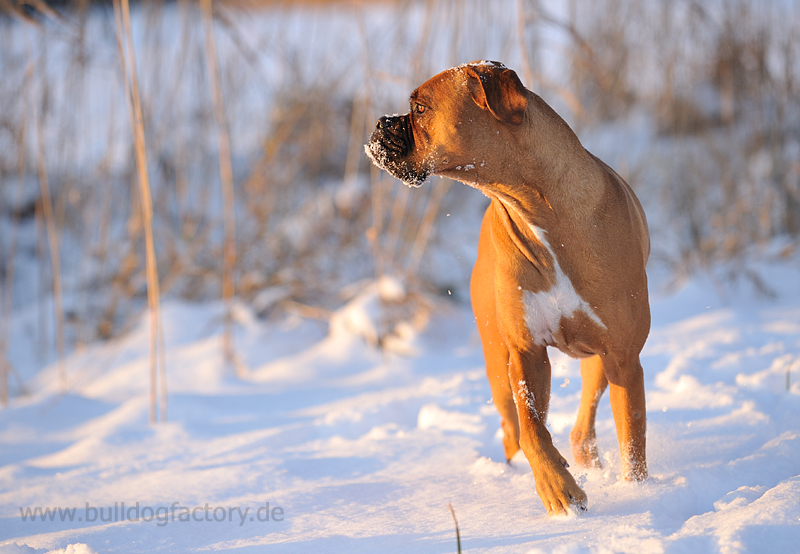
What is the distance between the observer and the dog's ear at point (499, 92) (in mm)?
1664

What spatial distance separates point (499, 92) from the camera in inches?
65.9

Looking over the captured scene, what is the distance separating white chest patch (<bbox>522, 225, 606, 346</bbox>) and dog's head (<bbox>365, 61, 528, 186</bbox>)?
0.29 m

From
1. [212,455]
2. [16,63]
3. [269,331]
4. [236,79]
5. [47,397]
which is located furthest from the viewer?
[236,79]

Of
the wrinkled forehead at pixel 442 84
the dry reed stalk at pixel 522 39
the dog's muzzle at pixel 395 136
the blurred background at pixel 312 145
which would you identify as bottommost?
the dog's muzzle at pixel 395 136

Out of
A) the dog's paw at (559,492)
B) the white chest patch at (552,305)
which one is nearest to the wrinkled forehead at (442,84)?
the white chest patch at (552,305)

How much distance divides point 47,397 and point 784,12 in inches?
269

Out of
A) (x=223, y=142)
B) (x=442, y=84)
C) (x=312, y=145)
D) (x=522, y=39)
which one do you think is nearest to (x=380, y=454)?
(x=442, y=84)

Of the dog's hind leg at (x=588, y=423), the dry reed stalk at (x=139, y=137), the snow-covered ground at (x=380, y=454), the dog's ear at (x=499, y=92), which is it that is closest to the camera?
the dog's ear at (x=499, y=92)

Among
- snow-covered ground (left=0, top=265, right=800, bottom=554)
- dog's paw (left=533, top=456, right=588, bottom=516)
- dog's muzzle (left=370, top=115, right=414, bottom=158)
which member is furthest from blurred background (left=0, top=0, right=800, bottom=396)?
dog's paw (left=533, top=456, right=588, bottom=516)

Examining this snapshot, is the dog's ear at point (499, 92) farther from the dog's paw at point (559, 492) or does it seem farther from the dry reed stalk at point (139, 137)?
the dry reed stalk at point (139, 137)

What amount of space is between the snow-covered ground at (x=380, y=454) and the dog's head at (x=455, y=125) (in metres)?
0.80

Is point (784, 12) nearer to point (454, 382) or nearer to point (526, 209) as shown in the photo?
point (454, 382)

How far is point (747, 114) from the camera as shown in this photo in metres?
7.12

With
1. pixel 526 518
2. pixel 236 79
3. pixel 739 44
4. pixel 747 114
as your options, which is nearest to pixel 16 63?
pixel 236 79
